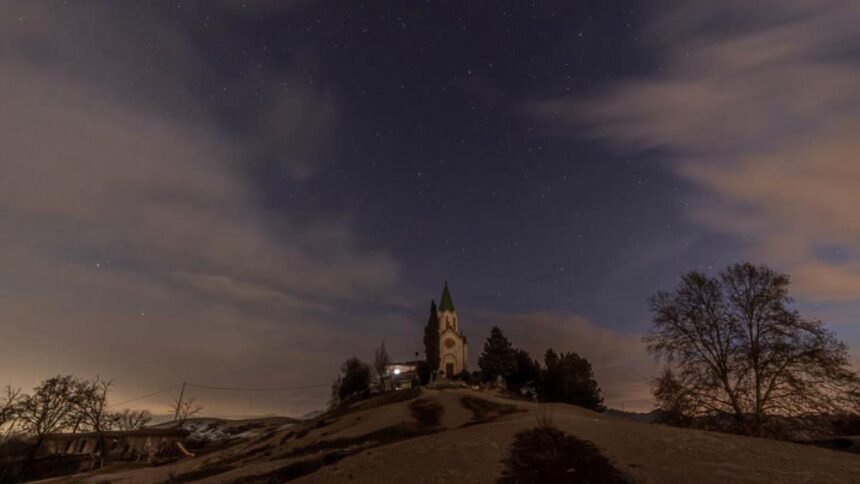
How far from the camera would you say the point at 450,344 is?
306 feet

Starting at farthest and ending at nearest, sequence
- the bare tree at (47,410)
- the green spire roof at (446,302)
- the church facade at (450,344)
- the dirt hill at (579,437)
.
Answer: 1. the green spire roof at (446,302)
2. the church facade at (450,344)
3. the bare tree at (47,410)
4. the dirt hill at (579,437)

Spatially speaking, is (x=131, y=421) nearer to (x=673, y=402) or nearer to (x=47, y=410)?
(x=47, y=410)

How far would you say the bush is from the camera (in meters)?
17.6

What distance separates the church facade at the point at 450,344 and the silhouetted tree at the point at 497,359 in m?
11.1

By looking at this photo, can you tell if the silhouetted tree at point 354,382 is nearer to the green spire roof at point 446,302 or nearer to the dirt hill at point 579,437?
the green spire roof at point 446,302

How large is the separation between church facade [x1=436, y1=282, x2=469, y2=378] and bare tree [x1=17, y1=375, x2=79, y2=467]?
61274mm

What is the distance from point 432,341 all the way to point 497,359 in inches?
955

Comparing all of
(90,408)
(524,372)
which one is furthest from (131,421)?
(524,372)

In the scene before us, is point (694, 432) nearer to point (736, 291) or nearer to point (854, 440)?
point (854, 440)

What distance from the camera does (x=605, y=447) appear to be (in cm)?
2162

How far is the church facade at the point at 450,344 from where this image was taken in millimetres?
90312

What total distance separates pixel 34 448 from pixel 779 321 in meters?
82.1

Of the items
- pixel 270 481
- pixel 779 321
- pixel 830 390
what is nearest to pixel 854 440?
pixel 830 390

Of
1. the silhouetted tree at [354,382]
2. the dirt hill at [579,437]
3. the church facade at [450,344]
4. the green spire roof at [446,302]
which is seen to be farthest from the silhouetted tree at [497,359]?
the dirt hill at [579,437]
